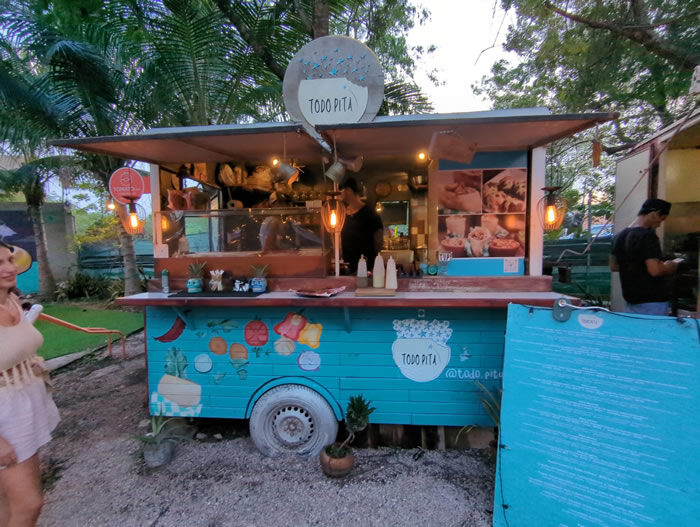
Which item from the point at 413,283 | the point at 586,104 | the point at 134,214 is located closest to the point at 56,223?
the point at 134,214

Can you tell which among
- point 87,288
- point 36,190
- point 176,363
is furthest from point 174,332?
point 36,190

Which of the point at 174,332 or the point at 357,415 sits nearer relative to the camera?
the point at 357,415

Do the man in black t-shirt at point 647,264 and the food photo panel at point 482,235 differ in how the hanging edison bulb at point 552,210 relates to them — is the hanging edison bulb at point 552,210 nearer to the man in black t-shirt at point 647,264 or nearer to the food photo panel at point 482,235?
the food photo panel at point 482,235

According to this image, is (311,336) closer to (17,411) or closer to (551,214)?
(17,411)

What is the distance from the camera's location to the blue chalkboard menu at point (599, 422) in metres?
1.94

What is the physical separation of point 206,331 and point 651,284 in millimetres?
4939

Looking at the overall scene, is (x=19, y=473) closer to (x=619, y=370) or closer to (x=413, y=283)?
(x=413, y=283)

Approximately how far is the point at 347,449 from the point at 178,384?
6.31 feet

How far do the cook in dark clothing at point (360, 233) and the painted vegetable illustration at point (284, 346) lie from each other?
2648mm

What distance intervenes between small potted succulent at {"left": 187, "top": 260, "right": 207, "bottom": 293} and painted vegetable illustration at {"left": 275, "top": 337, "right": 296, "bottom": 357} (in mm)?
1032

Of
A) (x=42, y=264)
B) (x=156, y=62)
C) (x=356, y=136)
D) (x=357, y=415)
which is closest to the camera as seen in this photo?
(x=357, y=415)

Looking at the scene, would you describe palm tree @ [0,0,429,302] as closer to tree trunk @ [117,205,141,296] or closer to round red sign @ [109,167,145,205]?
tree trunk @ [117,205,141,296]

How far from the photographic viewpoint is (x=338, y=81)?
12.7ft

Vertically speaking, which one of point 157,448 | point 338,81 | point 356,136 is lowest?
point 157,448
